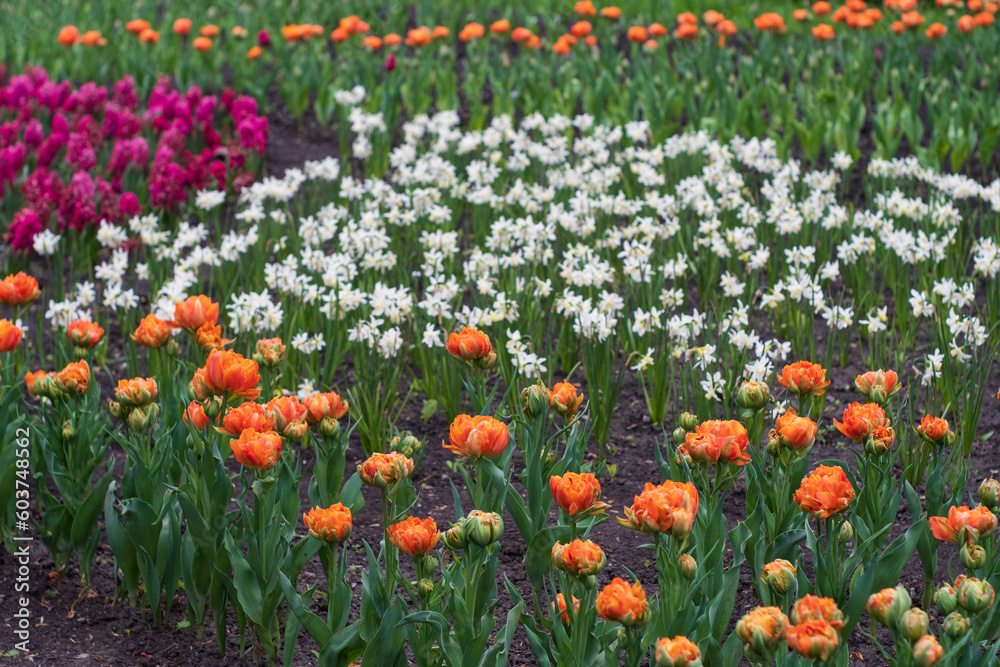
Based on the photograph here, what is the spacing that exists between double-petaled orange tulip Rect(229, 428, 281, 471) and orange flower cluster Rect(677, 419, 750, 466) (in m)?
0.82

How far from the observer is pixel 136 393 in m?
2.28

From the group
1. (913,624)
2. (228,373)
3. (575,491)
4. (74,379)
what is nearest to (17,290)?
(74,379)

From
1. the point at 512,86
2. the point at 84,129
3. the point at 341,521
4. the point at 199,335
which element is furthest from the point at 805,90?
the point at 341,521

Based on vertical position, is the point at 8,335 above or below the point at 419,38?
below

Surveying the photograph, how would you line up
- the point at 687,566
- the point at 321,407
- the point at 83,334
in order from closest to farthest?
the point at 687,566, the point at 321,407, the point at 83,334

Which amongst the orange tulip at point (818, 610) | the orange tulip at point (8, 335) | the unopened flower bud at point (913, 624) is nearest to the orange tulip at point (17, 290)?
the orange tulip at point (8, 335)

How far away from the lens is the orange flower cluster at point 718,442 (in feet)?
6.23

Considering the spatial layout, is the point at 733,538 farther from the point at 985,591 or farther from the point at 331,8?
the point at 331,8

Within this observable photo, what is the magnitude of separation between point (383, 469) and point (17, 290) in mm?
1478

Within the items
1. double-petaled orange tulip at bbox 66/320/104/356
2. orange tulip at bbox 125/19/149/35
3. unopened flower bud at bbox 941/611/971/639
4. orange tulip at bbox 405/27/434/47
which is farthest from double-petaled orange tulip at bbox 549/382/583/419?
orange tulip at bbox 125/19/149/35

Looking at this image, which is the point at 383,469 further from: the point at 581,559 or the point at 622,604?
the point at 622,604

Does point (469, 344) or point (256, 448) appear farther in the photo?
point (469, 344)

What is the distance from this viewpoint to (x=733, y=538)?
2182mm

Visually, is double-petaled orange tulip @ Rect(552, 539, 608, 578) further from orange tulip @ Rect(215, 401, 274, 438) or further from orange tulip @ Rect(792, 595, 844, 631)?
orange tulip @ Rect(215, 401, 274, 438)
